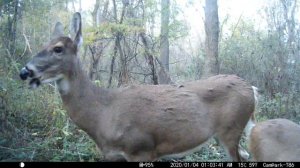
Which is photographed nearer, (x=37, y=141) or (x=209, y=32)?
(x=37, y=141)

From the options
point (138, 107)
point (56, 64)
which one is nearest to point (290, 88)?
point (138, 107)

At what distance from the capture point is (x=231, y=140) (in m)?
5.89

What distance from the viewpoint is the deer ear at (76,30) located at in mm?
5641

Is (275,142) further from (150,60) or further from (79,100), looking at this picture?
(150,60)

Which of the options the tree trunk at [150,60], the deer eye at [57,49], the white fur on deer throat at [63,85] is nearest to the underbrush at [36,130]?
the white fur on deer throat at [63,85]

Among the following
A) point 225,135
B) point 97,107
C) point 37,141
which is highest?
point 97,107

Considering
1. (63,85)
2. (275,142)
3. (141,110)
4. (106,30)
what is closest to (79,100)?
(63,85)

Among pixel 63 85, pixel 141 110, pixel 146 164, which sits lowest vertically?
pixel 146 164

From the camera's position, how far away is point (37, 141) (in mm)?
7242

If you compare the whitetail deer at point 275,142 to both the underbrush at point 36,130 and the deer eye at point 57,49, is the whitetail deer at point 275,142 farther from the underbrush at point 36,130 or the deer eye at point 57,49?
the underbrush at point 36,130

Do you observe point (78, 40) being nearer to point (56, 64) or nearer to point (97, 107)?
point (56, 64)

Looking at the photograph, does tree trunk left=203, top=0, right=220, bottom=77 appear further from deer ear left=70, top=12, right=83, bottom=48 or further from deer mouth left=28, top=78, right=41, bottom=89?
deer mouth left=28, top=78, right=41, bottom=89

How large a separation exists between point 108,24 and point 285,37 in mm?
5213

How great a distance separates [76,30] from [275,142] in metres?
2.90
